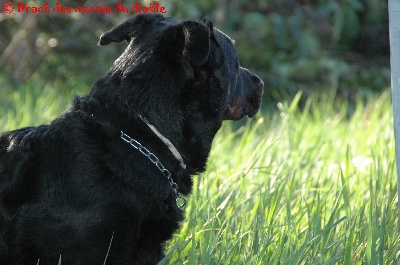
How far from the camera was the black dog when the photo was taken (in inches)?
106

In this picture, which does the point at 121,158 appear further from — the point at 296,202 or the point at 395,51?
the point at 296,202

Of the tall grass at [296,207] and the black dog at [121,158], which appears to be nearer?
the black dog at [121,158]

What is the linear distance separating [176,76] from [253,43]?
568cm

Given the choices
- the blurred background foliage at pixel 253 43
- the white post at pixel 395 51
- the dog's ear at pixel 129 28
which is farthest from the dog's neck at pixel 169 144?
the blurred background foliage at pixel 253 43

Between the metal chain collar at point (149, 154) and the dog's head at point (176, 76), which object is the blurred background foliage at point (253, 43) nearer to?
the dog's head at point (176, 76)

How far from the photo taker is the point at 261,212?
11.0 feet

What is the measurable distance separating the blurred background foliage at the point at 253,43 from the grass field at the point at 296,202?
93.9 inches

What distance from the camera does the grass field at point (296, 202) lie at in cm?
291

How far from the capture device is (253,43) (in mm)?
8492

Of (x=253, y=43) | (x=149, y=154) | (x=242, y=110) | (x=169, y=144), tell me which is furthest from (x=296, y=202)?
(x=253, y=43)

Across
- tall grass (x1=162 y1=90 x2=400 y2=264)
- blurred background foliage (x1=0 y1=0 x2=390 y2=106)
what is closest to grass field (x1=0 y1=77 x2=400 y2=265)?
tall grass (x1=162 y1=90 x2=400 y2=264)

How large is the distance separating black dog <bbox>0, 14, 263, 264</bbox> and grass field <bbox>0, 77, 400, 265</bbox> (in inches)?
9.3

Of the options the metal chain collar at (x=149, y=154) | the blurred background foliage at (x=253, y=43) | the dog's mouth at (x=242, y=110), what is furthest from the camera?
the blurred background foliage at (x=253, y=43)

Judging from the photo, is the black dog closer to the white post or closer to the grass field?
the grass field
